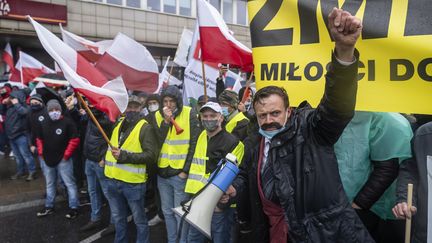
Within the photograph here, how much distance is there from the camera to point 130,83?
14.7 feet

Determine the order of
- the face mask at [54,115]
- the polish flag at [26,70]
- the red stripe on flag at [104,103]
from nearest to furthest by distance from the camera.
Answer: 1. the red stripe on flag at [104,103]
2. the face mask at [54,115]
3. the polish flag at [26,70]

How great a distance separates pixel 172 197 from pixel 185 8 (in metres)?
17.3

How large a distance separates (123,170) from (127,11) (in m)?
15.5

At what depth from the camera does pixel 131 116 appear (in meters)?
3.95

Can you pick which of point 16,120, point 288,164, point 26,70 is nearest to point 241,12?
point 26,70

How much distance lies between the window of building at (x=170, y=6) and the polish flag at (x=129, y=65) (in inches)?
604

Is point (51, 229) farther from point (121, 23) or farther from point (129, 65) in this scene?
point (121, 23)

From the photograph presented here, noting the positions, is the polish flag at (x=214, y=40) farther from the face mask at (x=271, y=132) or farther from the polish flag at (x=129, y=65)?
the face mask at (x=271, y=132)

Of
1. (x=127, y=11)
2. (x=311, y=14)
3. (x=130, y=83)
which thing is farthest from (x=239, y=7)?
(x=311, y=14)

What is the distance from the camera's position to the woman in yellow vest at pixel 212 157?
3428mm

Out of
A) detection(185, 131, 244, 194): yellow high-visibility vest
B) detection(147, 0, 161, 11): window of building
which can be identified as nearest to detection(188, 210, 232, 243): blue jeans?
detection(185, 131, 244, 194): yellow high-visibility vest

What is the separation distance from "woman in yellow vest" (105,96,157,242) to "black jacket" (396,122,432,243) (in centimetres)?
247

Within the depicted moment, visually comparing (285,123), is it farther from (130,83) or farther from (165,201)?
(130,83)

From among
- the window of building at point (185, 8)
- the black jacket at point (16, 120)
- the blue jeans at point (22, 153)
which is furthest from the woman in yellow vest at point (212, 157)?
the window of building at point (185, 8)
